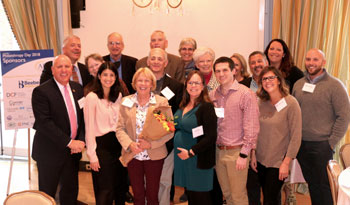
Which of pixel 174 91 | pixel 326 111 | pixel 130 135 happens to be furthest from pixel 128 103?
pixel 326 111

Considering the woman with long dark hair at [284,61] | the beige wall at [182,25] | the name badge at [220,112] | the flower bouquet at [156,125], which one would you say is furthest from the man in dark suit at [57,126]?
the beige wall at [182,25]

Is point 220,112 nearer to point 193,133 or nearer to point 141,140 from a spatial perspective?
point 193,133

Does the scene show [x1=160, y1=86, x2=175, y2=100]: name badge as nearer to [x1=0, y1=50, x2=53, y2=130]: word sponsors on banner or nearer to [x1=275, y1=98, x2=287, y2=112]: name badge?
[x1=275, y1=98, x2=287, y2=112]: name badge

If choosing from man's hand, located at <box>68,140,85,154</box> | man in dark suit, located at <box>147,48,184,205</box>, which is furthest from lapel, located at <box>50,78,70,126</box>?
man in dark suit, located at <box>147,48,184,205</box>

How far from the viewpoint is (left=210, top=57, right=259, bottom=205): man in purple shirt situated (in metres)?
2.96

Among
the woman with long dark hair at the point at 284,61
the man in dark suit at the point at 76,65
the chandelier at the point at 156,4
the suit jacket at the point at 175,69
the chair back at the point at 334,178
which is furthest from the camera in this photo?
the chandelier at the point at 156,4

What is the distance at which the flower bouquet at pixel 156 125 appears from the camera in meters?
2.89

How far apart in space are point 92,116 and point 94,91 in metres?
0.24

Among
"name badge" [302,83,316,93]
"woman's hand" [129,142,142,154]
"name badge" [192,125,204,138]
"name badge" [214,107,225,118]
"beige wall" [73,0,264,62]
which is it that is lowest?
"woman's hand" [129,142,142,154]

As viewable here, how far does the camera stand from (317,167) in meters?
3.33

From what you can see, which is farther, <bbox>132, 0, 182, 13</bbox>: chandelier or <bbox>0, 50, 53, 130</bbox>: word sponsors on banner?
<bbox>132, 0, 182, 13</bbox>: chandelier

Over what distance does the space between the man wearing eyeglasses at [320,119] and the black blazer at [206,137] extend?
1.03m

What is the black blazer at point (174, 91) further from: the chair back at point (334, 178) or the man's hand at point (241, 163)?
the chair back at point (334, 178)

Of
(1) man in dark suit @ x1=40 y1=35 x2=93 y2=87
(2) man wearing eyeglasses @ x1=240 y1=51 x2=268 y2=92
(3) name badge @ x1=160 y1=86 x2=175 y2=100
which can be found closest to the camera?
(3) name badge @ x1=160 y1=86 x2=175 y2=100
